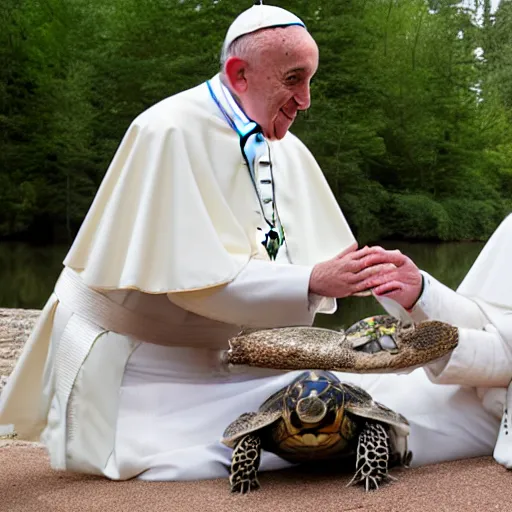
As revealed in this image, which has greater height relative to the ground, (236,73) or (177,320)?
(236,73)

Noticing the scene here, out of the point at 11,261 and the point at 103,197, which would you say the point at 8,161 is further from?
the point at 103,197

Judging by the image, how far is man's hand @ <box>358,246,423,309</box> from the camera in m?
1.83

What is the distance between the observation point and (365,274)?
1.82 meters

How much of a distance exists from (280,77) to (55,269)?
47.6 ft

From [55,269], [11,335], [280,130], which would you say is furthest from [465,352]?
[55,269]

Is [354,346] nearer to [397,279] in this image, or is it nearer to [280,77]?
[397,279]

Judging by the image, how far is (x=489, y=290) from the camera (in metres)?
2.03

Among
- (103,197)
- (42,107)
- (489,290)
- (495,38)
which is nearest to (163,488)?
(103,197)

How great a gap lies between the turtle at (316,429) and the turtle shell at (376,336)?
0.10 metres

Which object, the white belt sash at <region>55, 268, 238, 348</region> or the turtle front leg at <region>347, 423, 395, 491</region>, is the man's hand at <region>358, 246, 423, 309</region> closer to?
the turtle front leg at <region>347, 423, 395, 491</region>

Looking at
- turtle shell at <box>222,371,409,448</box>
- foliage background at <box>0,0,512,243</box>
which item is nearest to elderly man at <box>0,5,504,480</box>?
turtle shell at <box>222,371,409,448</box>

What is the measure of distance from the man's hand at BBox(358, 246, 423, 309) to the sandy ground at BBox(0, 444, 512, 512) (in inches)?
15.9

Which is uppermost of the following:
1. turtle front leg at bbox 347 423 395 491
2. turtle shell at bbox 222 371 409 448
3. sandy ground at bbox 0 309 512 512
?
turtle shell at bbox 222 371 409 448

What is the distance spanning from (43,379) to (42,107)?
16.9m
